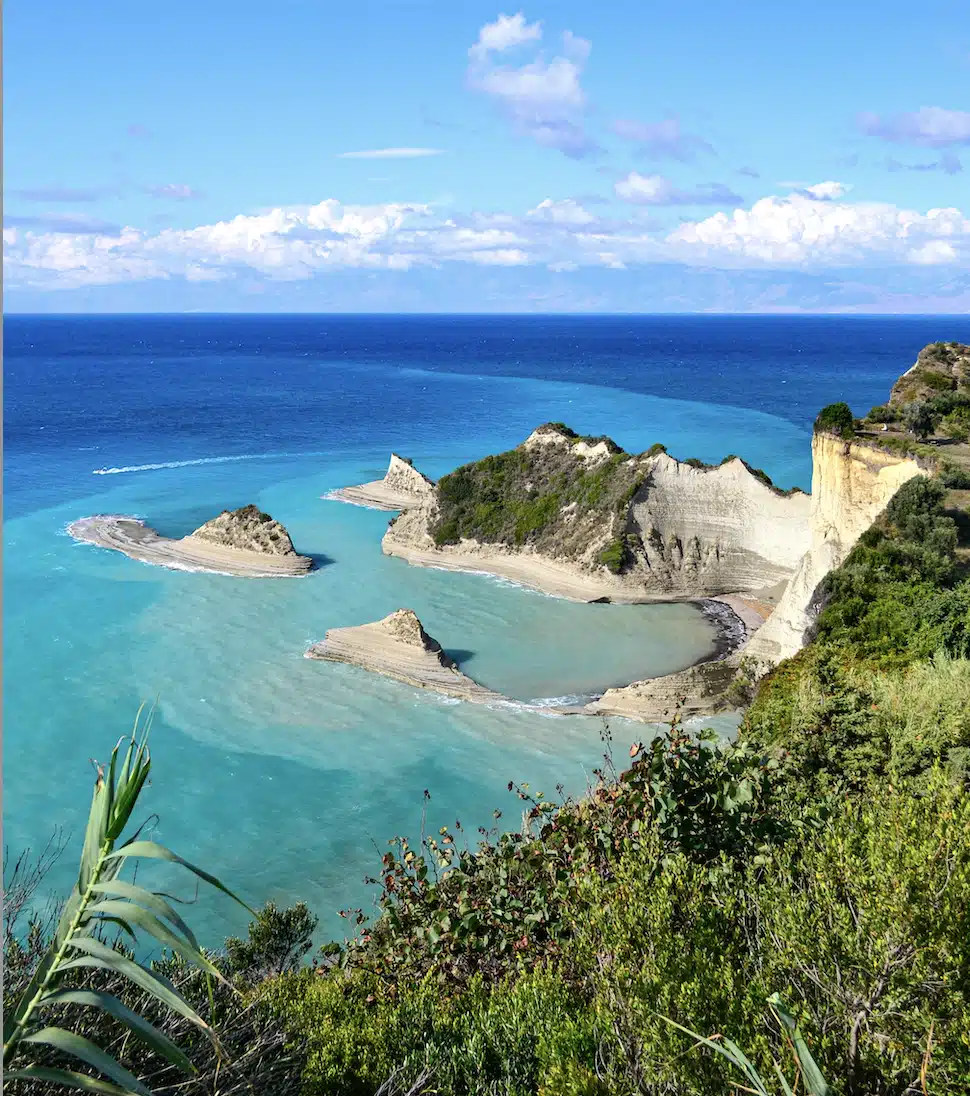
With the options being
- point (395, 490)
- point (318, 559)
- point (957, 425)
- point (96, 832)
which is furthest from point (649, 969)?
point (395, 490)

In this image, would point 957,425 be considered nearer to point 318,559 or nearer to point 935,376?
point 935,376

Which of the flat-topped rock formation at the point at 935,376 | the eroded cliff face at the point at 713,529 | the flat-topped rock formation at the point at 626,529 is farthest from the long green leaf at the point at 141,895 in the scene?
the flat-topped rock formation at the point at 935,376

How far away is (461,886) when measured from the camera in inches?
500

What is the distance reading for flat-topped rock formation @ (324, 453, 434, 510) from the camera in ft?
202

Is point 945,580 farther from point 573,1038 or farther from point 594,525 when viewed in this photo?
point 573,1038

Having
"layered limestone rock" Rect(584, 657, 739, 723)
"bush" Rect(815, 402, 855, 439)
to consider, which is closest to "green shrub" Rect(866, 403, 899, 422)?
"bush" Rect(815, 402, 855, 439)

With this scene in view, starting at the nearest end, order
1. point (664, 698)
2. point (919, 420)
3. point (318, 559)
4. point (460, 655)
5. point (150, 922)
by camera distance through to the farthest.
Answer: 1. point (150, 922)
2. point (664, 698)
3. point (460, 655)
4. point (919, 420)
5. point (318, 559)

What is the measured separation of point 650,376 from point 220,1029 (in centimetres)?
14964

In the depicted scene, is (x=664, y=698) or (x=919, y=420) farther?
(x=919, y=420)

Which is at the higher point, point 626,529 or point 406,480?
point 406,480

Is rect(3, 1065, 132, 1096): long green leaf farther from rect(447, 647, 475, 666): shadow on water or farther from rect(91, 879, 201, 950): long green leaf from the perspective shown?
rect(447, 647, 475, 666): shadow on water

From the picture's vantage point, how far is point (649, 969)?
25.3 ft

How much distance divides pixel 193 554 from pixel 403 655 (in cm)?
1907

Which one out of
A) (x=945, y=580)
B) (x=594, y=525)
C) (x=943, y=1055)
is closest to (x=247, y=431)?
(x=594, y=525)
